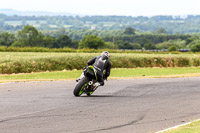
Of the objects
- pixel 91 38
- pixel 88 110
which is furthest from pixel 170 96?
pixel 91 38

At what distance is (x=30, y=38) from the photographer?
154000 millimetres

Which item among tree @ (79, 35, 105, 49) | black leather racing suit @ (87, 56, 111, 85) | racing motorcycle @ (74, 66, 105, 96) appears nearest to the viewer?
racing motorcycle @ (74, 66, 105, 96)

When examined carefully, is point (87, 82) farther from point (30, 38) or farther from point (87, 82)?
point (30, 38)

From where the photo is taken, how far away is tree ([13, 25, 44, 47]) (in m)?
151

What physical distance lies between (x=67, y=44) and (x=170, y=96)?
5684 inches

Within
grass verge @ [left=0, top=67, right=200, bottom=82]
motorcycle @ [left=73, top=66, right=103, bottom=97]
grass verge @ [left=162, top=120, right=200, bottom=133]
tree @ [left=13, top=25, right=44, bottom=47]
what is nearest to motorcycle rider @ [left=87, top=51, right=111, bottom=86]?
motorcycle @ [left=73, top=66, right=103, bottom=97]

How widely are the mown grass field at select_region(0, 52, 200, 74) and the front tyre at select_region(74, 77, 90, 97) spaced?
2087 cm

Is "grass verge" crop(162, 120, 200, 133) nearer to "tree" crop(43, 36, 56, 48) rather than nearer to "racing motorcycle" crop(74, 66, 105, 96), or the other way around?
"racing motorcycle" crop(74, 66, 105, 96)

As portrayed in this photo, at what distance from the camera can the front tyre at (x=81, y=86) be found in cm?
1568

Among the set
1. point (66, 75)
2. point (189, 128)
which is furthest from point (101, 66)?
point (66, 75)

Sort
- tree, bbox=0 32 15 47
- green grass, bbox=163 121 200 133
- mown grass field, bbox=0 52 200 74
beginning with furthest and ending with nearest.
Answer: tree, bbox=0 32 15 47, mown grass field, bbox=0 52 200 74, green grass, bbox=163 121 200 133

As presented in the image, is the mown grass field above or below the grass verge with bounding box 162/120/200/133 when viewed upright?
below

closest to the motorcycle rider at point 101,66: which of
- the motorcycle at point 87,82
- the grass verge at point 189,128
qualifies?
the motorcycle at point 87,82

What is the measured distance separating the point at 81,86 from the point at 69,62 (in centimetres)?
2686
